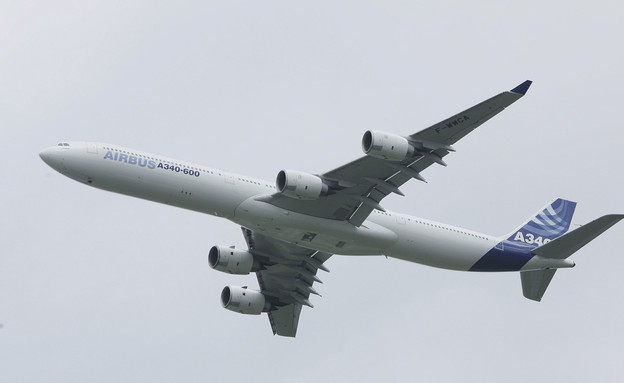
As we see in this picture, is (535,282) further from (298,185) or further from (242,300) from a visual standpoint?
(298,185)

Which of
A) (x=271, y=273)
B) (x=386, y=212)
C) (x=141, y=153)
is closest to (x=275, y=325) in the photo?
(x=271, y=273)

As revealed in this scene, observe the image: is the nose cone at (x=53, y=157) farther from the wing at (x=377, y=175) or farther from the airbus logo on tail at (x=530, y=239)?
the airbus logo on tail at (x=530, y=239)

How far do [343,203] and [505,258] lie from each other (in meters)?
12.2

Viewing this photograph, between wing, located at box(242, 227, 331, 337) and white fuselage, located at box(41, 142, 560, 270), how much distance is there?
6.52 m

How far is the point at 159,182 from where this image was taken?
54.7 m

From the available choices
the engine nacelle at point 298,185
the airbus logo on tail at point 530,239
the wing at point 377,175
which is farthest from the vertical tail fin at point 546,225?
the engine nacelle at point 298,185

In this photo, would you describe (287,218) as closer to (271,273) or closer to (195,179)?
(195,179)

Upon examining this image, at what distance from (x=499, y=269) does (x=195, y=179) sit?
1975 centimetres

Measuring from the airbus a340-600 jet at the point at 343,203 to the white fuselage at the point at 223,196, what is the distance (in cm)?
5

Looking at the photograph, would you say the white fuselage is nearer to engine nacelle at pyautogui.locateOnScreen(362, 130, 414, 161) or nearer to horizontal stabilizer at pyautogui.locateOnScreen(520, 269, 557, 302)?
engine nacelle at pyautogui.locateOnScreen(362, 130, 414, 161)

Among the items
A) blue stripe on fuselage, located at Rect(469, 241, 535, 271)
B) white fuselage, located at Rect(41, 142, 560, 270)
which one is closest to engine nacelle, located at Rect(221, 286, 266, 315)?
white fuselage, located at Rect(41, 142, 560, 270)

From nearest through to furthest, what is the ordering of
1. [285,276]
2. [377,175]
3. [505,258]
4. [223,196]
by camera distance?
1. [223,196]
2. [377,175]
3. [505,258]
4. [285,276]

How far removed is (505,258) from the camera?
63375 mm

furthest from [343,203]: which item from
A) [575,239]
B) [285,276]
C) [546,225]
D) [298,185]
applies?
[546,225]
